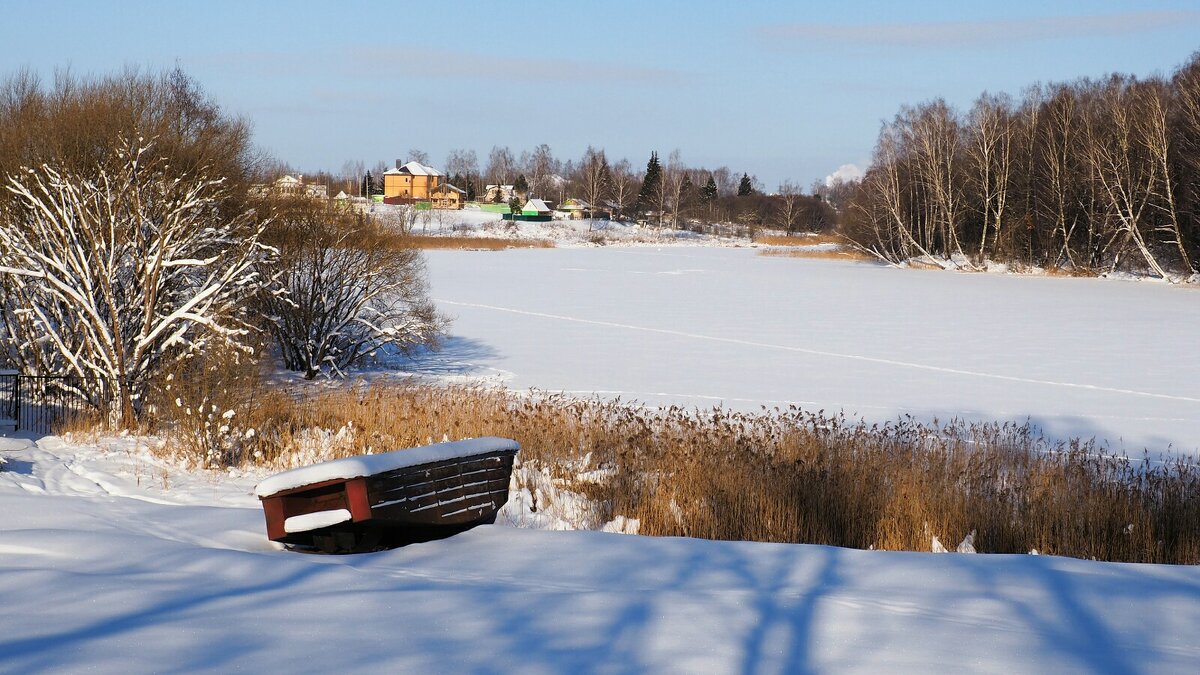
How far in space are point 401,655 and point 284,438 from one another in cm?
793

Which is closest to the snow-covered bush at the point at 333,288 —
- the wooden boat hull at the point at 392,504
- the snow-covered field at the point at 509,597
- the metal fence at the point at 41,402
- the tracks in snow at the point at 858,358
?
the metal fence at the point at 41,402

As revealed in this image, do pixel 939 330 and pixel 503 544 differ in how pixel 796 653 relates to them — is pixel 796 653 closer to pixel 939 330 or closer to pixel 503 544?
pixel 503 544

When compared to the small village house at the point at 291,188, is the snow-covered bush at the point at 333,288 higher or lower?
lower

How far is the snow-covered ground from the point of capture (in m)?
4.43

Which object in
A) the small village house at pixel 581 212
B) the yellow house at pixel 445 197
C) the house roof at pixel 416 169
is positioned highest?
the house roof at pixel 416 169

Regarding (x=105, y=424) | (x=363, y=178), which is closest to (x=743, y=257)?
(x=105, y=424)

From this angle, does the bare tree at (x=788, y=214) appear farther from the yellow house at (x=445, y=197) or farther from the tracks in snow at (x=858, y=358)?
the tracks in snow at (x=858, y=358)

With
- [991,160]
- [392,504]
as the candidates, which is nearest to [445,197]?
[991,160]

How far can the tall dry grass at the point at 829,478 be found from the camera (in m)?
8.76

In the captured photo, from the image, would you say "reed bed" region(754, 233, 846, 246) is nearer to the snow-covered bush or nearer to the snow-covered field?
the snow-covered bush

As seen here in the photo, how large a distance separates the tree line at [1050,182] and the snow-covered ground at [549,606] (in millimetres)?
45222

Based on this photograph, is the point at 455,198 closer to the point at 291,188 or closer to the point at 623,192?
the point at 623,192

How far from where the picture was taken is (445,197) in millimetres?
131250

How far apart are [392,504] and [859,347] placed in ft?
63.3
